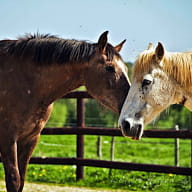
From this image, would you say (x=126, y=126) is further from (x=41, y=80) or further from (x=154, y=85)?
(x=41, y=80)

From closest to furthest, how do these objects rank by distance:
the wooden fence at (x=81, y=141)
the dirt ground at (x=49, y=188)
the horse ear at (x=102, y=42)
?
the horse ear at (x=102, y=42) < the dirt ground at (x=49, y=188) < the wooden fence at (x=81, y=141)

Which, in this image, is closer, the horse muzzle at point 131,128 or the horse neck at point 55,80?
the horse muzzle at point 131,128

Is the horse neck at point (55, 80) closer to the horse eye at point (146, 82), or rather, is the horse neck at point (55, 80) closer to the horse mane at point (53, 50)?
the horse mane at point (53, 50)

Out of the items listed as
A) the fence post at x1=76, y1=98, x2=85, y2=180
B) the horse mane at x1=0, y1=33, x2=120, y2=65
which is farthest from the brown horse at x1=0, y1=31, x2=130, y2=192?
the fence post at x1=76, y1=98, x2=85, y2=180

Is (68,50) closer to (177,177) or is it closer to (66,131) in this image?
(66,131)

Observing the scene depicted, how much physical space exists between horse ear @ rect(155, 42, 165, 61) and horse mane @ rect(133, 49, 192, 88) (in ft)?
0.15

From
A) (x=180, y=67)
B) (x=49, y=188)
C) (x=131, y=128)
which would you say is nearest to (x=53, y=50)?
(x=131, y=128)

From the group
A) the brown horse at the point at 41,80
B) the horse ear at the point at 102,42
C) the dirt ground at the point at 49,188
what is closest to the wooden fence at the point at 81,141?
the dirt ground at the point at 49,188

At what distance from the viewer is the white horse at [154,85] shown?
322cm

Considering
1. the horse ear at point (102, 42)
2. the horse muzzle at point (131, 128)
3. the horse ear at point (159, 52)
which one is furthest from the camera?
the horse ear at point (102, 42)

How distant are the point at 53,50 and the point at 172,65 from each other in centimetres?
147

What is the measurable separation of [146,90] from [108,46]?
1.05 meters

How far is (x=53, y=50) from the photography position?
4.23 meters

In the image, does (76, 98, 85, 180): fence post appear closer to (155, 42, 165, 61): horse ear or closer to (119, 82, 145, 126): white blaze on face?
(119, 82, 145, 126): white blaze on face
